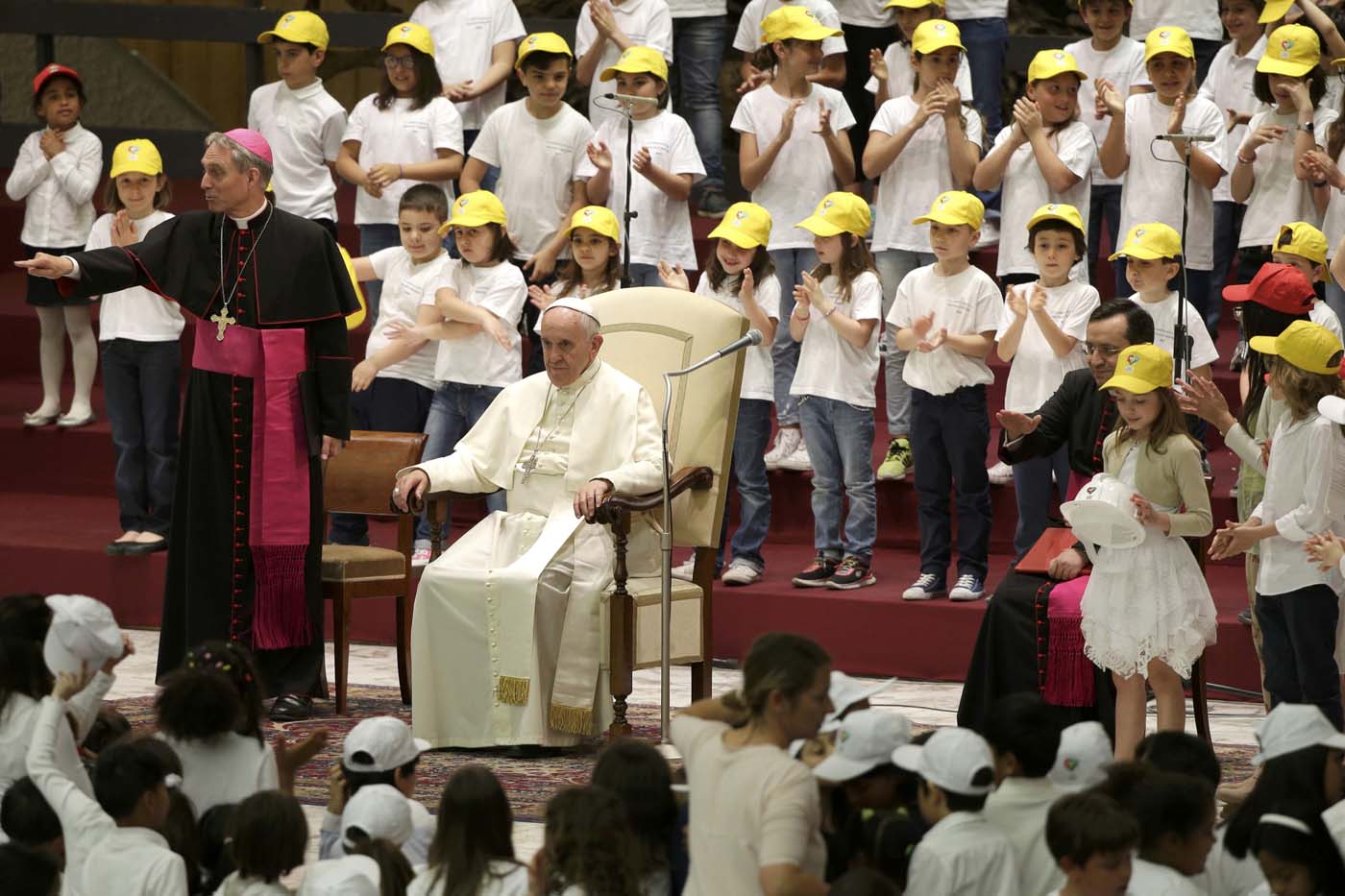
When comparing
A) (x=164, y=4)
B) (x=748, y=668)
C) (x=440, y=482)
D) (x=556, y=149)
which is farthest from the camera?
(x=164, y=4)

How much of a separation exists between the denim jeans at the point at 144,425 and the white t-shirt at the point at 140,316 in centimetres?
4

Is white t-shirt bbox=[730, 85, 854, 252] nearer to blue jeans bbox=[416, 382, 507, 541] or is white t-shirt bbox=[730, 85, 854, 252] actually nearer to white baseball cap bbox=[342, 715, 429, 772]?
blue jeans bbox=[416, 382, 507, 541]

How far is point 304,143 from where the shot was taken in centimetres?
984

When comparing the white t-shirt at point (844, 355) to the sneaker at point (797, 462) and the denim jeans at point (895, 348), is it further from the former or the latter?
the sneaker at point (797, 462)

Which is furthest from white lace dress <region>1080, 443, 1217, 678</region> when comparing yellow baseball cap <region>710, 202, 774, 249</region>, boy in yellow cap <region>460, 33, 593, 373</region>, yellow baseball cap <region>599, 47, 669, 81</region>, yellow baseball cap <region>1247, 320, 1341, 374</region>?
boy in yellow cap <region>460, 33, 593, 373</region>

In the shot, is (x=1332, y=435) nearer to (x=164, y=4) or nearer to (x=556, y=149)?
(x=556, y=149)

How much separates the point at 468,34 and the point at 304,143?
3.02 ft

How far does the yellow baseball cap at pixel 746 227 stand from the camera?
26.3 ft

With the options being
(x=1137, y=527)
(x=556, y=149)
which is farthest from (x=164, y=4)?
(x=1137, y=527)

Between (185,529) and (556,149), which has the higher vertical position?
(556,149)

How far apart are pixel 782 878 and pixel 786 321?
516 centimetres

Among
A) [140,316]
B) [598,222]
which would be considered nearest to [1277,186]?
[598,222]

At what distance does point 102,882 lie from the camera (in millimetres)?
4152

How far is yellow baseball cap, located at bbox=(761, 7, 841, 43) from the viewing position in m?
8.88
